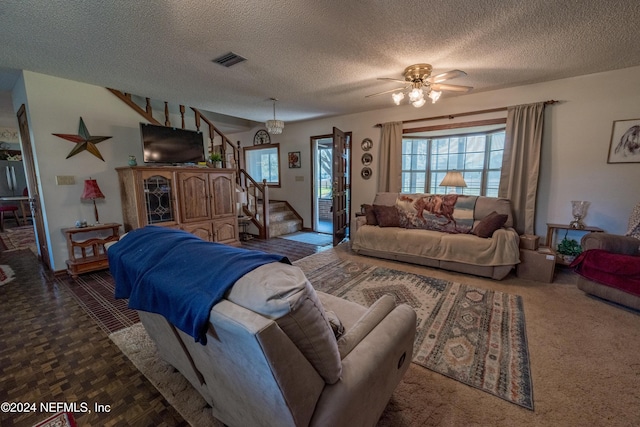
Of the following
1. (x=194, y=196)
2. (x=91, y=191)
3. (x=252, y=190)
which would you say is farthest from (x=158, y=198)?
(x=252, y=190)

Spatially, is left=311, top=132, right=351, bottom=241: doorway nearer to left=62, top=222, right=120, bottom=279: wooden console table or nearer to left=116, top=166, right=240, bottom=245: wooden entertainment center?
left=116, top=166, right=240, bottom=245: wooden entertainment center

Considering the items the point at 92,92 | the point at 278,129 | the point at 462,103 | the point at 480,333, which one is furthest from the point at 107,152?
the point at 462,103

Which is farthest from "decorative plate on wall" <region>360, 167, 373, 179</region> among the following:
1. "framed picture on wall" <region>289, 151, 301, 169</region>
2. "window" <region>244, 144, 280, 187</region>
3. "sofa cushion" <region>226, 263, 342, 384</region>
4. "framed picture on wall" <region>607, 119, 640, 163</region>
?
"sofa cushion" <region>226, 263, 342, 384</region>

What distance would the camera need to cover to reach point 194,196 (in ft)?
12.9

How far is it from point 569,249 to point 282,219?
16.0 feet

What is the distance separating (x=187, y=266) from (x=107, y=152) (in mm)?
3720

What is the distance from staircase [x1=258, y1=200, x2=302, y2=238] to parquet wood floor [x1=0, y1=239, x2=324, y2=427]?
10.3 feet

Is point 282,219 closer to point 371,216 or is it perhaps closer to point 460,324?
point 371,216

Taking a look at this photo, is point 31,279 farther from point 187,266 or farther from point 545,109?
point 545,109

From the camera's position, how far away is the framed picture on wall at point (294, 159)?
19.7 feet

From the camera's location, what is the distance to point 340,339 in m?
1.11

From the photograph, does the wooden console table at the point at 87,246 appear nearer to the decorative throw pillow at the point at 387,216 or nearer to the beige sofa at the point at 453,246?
the beige sofa at the point at 453,246

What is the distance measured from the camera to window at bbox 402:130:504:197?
14.5 ft

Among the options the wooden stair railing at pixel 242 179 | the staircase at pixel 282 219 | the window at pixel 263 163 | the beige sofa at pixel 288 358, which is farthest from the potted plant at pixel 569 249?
the window at pixel 263 163
